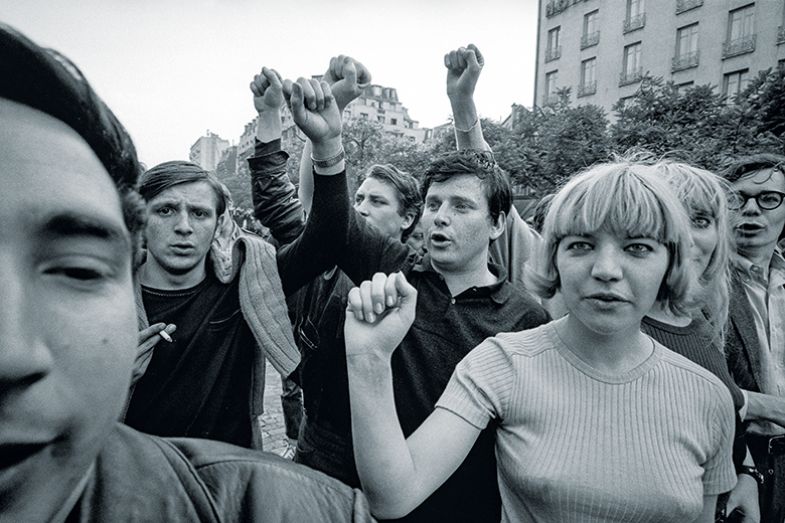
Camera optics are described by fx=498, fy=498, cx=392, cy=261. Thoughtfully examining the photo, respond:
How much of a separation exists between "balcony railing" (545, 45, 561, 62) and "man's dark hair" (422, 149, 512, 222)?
33824mm

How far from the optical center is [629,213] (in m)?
1.46

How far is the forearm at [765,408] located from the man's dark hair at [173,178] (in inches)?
93.7

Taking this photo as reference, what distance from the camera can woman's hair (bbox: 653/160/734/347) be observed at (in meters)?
2.08

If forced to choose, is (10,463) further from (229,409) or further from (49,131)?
(229,409)

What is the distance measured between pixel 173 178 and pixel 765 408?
2600 millimetres

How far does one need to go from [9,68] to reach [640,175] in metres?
1.56

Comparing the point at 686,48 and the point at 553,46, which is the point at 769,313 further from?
the point at 553,46

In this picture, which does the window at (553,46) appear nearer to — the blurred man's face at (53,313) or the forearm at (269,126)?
the forearm at (269,126)

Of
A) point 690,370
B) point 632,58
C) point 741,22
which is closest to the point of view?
point 690,370

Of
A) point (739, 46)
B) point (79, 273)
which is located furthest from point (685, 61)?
point (79, 273)

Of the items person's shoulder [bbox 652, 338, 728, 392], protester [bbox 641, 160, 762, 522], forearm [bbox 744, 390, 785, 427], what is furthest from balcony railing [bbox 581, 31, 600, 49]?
person's shoulder [bbox 652, 338, 728, 392]

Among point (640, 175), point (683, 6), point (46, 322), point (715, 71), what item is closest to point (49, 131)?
point (46, 322)

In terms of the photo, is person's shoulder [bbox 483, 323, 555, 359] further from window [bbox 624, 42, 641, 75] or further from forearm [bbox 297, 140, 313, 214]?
window [bbox 624, 42, 641, 75]

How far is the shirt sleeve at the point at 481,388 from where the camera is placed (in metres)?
1.40
